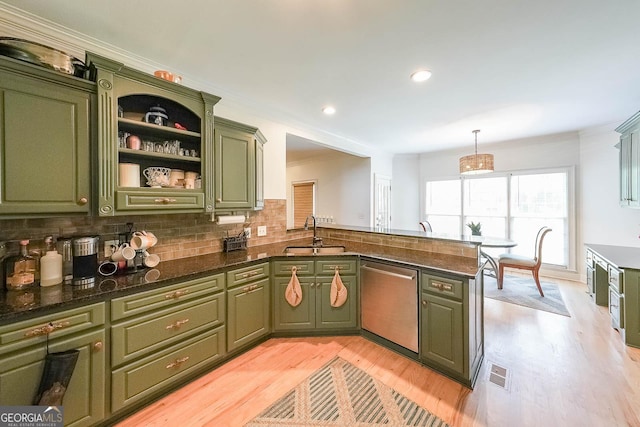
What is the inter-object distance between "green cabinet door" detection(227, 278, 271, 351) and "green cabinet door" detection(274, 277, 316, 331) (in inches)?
4.7

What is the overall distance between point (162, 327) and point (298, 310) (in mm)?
1262

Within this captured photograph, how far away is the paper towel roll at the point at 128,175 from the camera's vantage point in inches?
73.2

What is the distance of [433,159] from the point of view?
20.4ft

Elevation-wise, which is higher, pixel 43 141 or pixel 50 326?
pixel 43 141

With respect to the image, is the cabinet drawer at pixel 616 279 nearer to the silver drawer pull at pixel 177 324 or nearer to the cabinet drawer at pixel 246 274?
the cabinet drawer at pixel 246 274

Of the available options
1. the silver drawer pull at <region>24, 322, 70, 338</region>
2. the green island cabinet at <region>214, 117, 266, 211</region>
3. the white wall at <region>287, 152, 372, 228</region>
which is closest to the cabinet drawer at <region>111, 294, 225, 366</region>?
the silver drawer pull at <region>24, 322, 70, 338</region>

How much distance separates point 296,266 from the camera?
2600mm

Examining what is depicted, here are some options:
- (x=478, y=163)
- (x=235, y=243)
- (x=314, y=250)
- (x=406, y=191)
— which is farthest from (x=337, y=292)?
(x=406, y=191)

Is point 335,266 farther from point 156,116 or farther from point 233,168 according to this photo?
point 156,116

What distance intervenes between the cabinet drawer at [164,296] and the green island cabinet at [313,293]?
2.22ft

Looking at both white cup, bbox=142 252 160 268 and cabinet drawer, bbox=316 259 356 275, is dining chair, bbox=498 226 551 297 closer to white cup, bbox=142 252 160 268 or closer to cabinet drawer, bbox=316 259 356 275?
cabinet drawer, bbox=316 259 356 275

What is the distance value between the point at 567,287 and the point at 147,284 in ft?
19.8

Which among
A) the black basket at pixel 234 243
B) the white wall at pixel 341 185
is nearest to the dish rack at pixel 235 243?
the black basket at pixel 234 243

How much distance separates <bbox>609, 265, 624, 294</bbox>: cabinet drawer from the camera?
2566 mm
